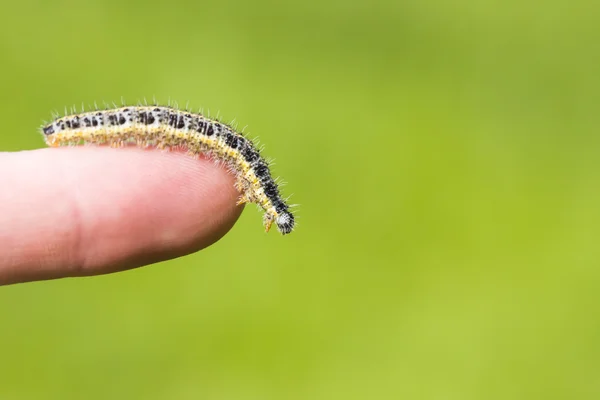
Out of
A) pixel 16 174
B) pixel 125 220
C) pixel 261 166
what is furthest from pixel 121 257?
pixel 261 166

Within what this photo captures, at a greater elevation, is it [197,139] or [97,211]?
[197,139]

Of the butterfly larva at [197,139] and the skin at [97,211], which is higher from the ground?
the butterfly larva at [197,139]

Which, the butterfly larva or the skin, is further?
the butterfly larva

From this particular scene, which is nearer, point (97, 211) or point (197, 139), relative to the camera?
point (97, 211)

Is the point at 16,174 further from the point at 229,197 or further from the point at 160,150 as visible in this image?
the point at 229,197

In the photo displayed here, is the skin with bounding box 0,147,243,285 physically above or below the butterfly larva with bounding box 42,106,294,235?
below
